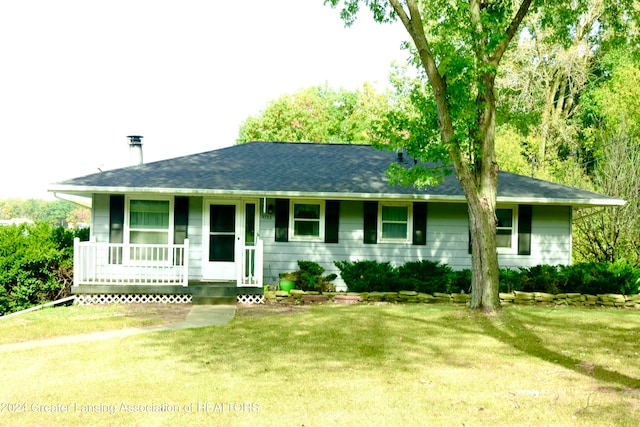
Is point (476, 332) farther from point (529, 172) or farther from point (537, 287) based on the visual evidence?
point (529, 172)

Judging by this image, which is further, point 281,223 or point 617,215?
point 617,215

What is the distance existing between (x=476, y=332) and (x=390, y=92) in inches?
1309

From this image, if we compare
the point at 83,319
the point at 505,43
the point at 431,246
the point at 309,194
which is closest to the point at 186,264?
the point at 83,319

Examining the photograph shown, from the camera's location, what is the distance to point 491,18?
480 inches

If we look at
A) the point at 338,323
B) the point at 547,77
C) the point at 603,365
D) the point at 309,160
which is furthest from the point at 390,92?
the point at 603,365

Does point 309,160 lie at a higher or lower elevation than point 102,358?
higher

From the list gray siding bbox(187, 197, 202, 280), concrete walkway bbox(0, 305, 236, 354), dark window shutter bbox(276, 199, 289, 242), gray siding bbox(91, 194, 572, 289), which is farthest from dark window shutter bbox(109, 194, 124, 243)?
dark window shutter bbox(276, 199, 289, 242)

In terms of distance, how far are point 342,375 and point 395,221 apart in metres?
8.74

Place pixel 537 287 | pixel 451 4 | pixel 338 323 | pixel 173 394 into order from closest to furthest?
pixel 173 394, pixel 338 323, pixel 451 4, pixel 537 287

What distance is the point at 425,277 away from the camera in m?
15.2

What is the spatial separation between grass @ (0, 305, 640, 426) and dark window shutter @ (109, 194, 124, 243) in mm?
3803

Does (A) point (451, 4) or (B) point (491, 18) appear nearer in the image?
(B) point (491, 18)

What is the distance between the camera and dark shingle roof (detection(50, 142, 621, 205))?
48.4ft

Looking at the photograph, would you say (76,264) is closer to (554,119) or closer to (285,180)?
(285,180)
